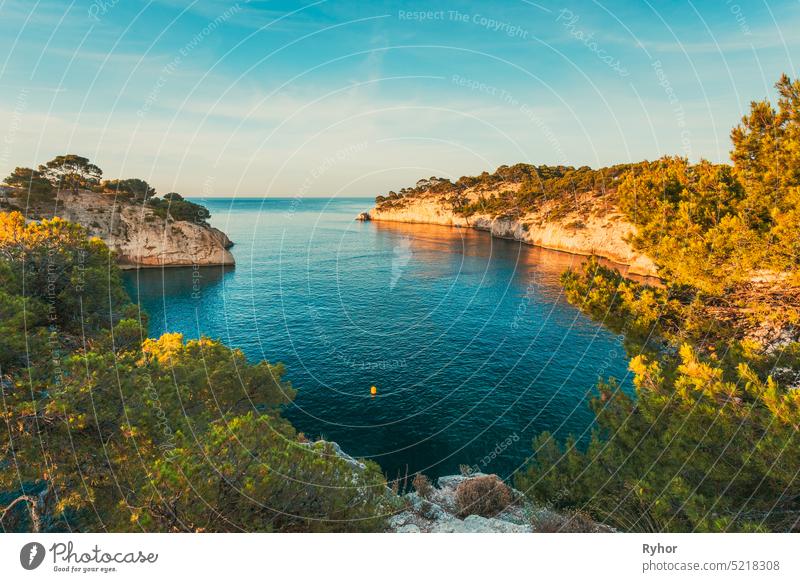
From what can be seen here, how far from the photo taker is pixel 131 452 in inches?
425

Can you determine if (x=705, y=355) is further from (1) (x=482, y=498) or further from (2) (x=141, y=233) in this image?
(2) (x=141, y=233)

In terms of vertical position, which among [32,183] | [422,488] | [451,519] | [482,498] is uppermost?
[32,183]

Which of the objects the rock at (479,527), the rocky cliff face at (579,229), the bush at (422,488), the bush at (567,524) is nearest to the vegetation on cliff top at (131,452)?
the rock at (479,527)

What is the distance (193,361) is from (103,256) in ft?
24.0

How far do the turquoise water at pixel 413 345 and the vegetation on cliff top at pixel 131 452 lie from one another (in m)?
17.9

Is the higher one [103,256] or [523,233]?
[523,233]

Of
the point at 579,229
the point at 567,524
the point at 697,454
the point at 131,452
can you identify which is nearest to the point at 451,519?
the point at 567,524

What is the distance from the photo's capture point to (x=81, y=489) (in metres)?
10.7

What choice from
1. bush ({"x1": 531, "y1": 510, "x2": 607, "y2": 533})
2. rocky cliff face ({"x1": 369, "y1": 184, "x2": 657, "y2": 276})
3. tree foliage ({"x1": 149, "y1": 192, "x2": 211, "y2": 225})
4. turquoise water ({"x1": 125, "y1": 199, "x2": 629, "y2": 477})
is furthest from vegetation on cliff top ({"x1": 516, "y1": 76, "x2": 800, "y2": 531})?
tree foliage ({"x1": 149, "y1": 192, "x2": 211, "y2": 225})

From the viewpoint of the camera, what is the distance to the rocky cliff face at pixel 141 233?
79500mm

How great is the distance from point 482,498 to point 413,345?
91.4 ft

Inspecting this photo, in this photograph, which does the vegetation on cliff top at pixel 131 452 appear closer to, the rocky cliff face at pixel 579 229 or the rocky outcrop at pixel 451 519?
the rocky outcrop at pixel 451 519
